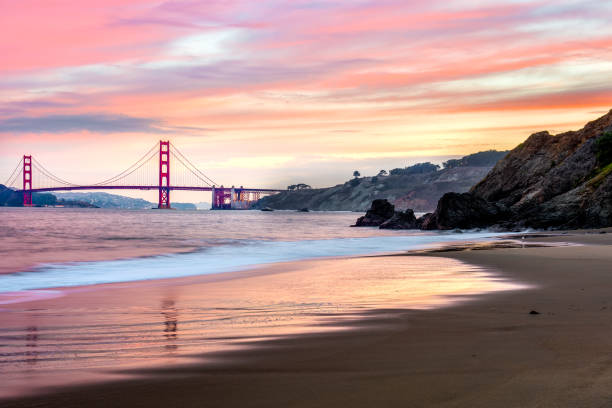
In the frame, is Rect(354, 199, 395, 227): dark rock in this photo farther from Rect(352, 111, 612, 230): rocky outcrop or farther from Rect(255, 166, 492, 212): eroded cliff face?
Rect(255, 166, 492, 212): eroded cliff face

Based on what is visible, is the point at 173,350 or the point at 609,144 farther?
the point at 609,144

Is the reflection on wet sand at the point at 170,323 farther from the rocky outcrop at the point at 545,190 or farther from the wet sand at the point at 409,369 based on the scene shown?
the rocky outcrop at the point at 545,190

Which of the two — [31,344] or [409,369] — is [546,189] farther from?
[31,344]

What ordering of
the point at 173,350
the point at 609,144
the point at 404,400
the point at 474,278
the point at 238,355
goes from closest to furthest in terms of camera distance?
the point at 404,400
the point at 238,355
the point at 173,350
the point at 474,278
the point at 609,144

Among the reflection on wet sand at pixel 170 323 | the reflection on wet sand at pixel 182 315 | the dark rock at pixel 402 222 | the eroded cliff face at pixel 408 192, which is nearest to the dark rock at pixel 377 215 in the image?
the dark rock at pixel 402 222

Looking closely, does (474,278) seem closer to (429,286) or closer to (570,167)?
(429,286)

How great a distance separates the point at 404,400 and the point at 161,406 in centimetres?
104

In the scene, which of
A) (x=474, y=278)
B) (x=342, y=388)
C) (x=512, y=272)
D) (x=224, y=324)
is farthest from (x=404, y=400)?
(x=512, y=272)

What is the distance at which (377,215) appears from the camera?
46.1 metres

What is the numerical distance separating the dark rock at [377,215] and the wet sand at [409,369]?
4086 cm

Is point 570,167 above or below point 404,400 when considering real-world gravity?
above

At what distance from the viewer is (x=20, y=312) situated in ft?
19.0

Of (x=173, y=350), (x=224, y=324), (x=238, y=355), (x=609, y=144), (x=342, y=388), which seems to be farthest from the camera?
(x=609, y=144)

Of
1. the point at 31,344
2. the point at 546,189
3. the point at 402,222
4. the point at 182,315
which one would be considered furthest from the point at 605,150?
the point at 31,344
